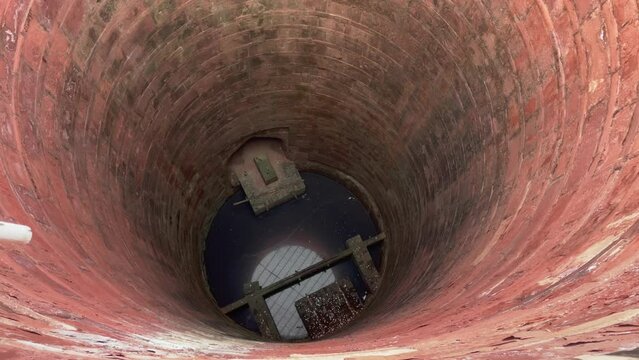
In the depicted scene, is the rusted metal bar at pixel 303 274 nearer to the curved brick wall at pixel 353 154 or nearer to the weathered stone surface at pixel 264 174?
the curved brick wall at pixel 353 154

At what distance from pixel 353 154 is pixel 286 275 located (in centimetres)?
213

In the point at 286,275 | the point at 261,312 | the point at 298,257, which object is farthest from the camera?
the point at 298,257

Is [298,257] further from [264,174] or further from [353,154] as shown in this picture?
[353,154]

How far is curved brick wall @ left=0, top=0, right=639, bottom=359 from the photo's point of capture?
1.91m

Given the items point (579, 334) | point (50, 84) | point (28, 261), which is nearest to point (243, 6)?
point (50, 84)

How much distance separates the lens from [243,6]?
4.63 m

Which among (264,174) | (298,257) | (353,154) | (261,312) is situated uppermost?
(264,174)

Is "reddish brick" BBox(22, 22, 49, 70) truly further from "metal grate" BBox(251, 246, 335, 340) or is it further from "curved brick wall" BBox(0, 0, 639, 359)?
"metal grate" BBox(251, 246, 335, 340)

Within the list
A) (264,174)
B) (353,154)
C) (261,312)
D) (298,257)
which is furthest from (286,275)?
(353,154)

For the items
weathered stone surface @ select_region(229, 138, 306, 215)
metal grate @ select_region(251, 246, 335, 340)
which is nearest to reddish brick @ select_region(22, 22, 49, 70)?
weathered stone surface @ select_region(229, 138, 306, 215)

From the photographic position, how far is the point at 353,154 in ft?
22.0

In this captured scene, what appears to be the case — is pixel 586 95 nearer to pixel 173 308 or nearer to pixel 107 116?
pixel 173 308

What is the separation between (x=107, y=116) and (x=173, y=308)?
192 centimetres

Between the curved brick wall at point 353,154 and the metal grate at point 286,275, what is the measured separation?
3.24ft
